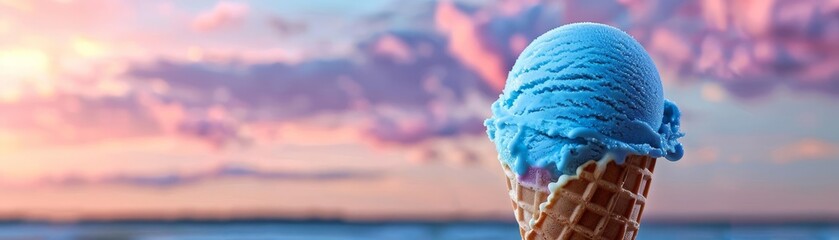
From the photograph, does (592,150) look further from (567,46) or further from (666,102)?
(666,102)

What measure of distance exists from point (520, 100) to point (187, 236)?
8.99 m

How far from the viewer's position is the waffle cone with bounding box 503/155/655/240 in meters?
3.12

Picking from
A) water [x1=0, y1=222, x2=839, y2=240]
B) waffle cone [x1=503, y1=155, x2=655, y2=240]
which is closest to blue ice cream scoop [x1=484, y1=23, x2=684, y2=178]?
waffle cone [x1=503, y1=155, x2=655, y2=240]

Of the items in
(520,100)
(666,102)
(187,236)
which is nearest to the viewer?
(520,100)

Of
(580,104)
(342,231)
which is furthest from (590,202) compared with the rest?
(342,231)

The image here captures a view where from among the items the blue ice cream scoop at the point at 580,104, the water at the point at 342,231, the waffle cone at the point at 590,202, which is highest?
the water at the point at 342,231

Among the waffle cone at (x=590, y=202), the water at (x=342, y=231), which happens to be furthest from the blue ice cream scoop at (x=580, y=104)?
the water at (x=342, y=231)

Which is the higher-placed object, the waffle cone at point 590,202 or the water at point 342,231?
the water at point 342,231

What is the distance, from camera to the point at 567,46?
331cm

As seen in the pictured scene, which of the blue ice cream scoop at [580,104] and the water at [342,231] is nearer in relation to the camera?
the blue ice cream scoop at [580,104]

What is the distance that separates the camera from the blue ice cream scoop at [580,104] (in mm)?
3148

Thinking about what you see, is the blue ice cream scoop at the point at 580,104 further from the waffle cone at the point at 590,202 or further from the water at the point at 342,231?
the water at the point at 342,231

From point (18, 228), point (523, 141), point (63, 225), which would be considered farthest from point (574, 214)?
point (18, 228)

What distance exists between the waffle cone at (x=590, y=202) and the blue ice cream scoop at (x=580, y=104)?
56 mm
